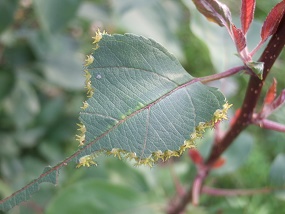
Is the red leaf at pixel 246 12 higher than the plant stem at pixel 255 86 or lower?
higher

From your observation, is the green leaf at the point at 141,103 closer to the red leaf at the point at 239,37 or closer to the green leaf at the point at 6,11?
the red leaf at the point at 239,37

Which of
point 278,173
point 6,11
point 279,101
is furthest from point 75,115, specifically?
point 279,101

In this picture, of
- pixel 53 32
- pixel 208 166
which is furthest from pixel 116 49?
pixel 53 32

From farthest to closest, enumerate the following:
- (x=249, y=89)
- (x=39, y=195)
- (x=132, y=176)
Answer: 1. (x=39, y=195)
2. (x=132, y=176)
3. (x=249, y=89)

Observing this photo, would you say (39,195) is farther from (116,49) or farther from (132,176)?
(116,49)

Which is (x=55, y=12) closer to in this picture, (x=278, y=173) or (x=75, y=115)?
(x=278, y=173)

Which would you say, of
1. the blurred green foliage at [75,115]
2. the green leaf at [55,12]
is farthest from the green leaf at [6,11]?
the green leaf at [55,12]

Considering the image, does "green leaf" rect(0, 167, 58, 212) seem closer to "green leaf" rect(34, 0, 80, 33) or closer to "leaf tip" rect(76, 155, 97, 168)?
"leaf tip" rect(76, 155, 97, 168)
